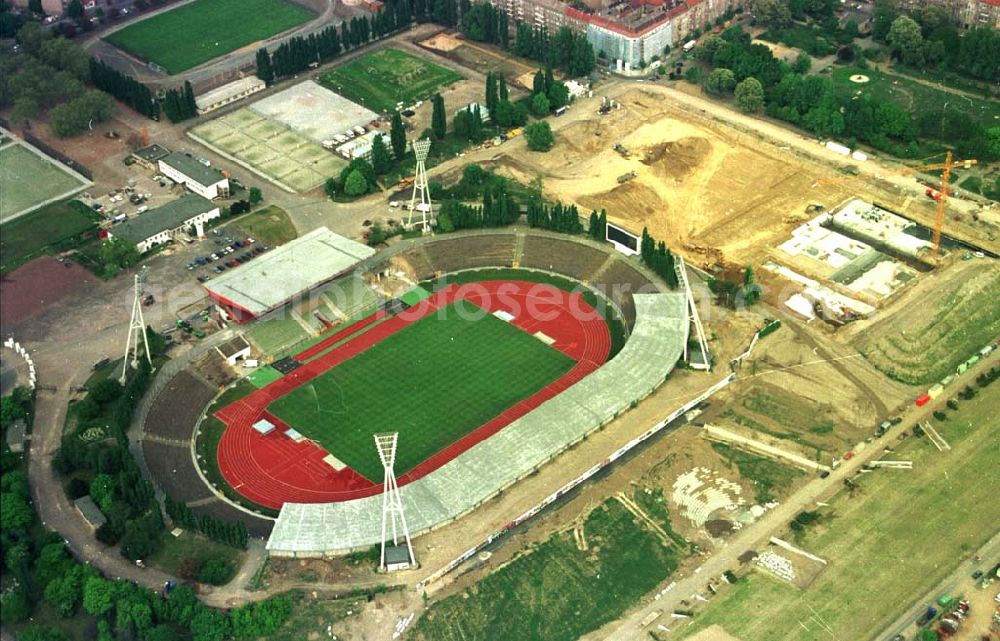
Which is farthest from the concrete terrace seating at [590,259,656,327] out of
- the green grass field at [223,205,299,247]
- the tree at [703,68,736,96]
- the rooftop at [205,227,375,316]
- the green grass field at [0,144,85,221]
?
the green grass field at [0,144,85,221]

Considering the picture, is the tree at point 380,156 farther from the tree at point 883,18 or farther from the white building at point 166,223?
the tree at point 883,18

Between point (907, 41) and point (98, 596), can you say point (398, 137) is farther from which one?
point (98, 596)

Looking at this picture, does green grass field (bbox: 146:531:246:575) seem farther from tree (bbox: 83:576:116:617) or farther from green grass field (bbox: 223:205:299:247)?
green grass field (bbox: 223:205:299:247)

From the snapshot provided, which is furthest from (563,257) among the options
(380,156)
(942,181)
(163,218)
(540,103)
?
(942,181)

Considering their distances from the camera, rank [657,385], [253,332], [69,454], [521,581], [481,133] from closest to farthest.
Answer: [521,581], [69,454], [657,385], [253,332], [481,133]

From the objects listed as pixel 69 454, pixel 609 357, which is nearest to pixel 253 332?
pixel 69 454

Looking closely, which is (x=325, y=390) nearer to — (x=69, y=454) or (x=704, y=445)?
(x=69, y=454)
